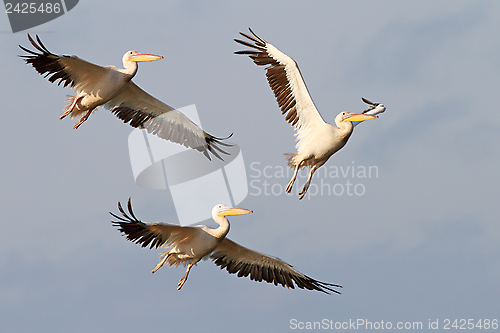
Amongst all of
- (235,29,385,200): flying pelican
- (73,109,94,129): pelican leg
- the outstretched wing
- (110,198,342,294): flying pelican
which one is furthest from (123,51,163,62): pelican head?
(110,198,342,294): flying pelican

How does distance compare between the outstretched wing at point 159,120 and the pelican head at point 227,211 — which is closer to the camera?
the pelican head at point 227,211

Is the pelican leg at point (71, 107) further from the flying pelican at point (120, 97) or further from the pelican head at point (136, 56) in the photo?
the pelican head at point (136, 56)

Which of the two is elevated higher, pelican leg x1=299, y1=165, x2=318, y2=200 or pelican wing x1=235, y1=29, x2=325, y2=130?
pelican wing x1=235, y1=29, x2=325, y2=130

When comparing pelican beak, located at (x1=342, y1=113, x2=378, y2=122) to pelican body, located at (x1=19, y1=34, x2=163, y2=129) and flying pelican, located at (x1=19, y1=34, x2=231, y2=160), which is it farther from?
pelican body, located at (x1=19, y1=34, x2=163, y2=129)

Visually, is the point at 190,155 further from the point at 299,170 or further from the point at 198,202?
the point at 299,170

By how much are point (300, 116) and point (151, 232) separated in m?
4.38

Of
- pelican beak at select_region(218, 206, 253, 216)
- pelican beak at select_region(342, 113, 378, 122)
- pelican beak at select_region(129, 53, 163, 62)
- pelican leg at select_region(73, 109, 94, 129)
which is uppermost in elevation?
pelican beak at select_region(129, 53, 163, 62)

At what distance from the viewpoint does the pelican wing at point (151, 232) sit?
1351 cm

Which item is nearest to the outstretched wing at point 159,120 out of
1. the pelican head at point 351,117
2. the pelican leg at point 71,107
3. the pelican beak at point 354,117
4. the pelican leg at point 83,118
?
the pelican leg at point 83,118

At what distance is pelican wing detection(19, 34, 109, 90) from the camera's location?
1459 centimetres

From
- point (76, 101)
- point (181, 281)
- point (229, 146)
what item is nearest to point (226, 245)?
point (181, 281)

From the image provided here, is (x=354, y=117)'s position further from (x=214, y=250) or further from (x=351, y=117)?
(x=214, y=250)

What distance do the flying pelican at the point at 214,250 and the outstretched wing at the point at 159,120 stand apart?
3.07 meters

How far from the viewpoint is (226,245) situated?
15844 millimetres
